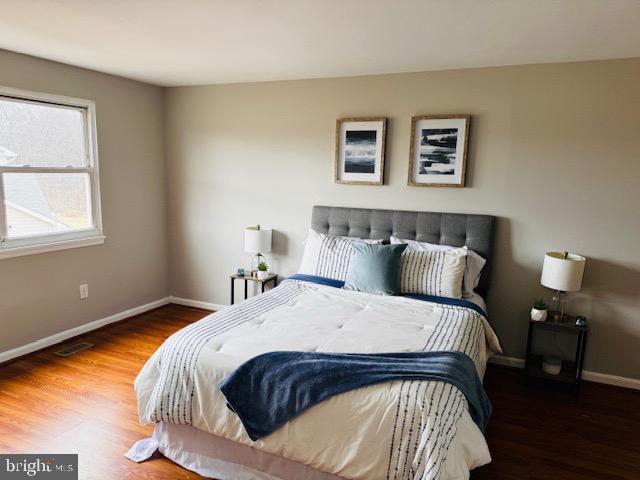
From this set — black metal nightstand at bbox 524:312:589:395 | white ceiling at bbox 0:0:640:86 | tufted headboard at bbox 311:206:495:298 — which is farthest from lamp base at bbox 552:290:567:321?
A: white ceiling at bbox 0:0:640:86

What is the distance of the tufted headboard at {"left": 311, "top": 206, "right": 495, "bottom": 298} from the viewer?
3416mm

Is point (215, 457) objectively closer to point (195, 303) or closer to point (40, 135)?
point (195, 303)

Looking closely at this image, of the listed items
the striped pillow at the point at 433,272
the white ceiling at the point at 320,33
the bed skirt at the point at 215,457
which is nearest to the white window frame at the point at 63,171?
the white ceiling at the point at 320,33

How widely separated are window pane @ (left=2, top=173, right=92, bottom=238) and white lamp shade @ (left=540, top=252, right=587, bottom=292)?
155 inches

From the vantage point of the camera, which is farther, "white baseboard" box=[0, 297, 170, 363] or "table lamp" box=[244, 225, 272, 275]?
"table lamp" box=[244, 225, 272, 275]

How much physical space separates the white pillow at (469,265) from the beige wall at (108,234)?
9.28 feet

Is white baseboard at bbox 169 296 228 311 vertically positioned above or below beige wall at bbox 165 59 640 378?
below

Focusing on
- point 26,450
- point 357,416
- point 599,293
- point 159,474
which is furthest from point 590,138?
point 26,450

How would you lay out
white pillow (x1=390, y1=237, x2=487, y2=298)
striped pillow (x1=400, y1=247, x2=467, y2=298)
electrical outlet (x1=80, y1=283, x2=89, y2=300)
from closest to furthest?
striped pillow (x1=400, y1=247, x2=467, y2=298) → white pillow (x1=390, y1=237, x2=487, y2=298) → electrical outlet (x1=80, y1=283, x2=89, y2=300)

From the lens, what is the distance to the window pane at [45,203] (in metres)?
3.35

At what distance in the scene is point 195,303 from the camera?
4.81 metres

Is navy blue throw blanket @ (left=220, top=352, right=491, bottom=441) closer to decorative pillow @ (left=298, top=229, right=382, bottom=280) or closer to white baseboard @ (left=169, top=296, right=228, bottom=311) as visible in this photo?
decorative pillow @ (left=298, top=229, right=382, bottom=280)

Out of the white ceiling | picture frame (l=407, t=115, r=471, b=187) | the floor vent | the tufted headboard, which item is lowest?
the floor vent

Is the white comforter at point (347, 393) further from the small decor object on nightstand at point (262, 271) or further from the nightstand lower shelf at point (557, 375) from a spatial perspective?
the small decor object on nightstand at point (262, 271)
